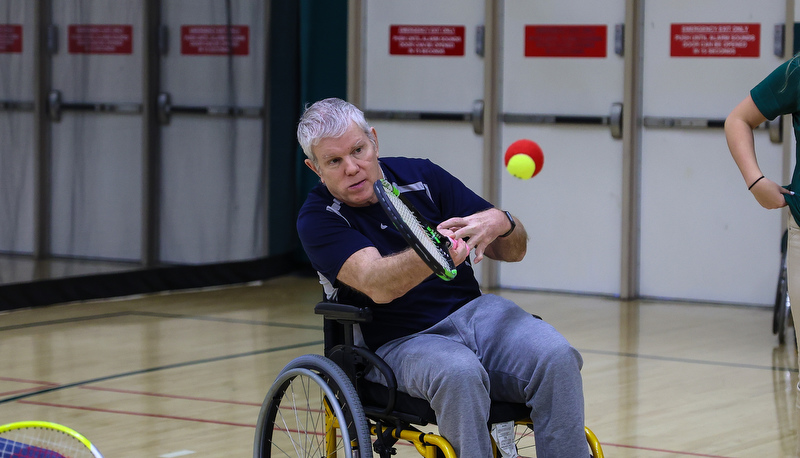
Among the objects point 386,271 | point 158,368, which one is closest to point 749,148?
point 386,271

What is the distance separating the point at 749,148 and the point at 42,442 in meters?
1.60

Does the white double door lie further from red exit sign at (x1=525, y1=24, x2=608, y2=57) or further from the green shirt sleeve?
the green shirt sleeve

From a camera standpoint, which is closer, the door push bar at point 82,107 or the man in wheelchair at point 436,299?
the man in wheelchair at point 436,299

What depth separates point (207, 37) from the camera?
20.9 ft

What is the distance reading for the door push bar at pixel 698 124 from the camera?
18.6 feet

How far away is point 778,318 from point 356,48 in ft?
10.0

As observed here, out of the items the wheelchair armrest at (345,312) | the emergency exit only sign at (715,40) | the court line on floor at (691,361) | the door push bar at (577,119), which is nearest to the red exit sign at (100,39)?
the door push bar at (577,119)

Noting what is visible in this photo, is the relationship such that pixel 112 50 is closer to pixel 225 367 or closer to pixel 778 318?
pixel 225 367

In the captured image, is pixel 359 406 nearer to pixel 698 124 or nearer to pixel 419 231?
pixel 419 231

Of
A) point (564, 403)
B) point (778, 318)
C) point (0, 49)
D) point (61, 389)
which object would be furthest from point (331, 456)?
point (0, 49)

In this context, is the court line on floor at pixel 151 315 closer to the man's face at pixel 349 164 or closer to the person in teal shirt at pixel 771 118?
the man's face at pixel 349 164

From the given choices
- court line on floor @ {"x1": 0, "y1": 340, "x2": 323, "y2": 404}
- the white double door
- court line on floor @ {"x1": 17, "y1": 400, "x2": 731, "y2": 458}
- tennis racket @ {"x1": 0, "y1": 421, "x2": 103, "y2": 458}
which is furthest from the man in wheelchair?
the white double door

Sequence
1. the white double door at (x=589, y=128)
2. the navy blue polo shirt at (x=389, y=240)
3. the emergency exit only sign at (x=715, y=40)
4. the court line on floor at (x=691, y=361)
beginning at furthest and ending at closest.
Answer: the white double door at (x=589, y=128)
the emergency exit only sign at (x=715, y=40)
the court line on floor at (x=691, y=361)
the navy blue polo shirt at (x=389, y=240)

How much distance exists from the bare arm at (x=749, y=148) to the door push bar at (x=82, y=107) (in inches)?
173
